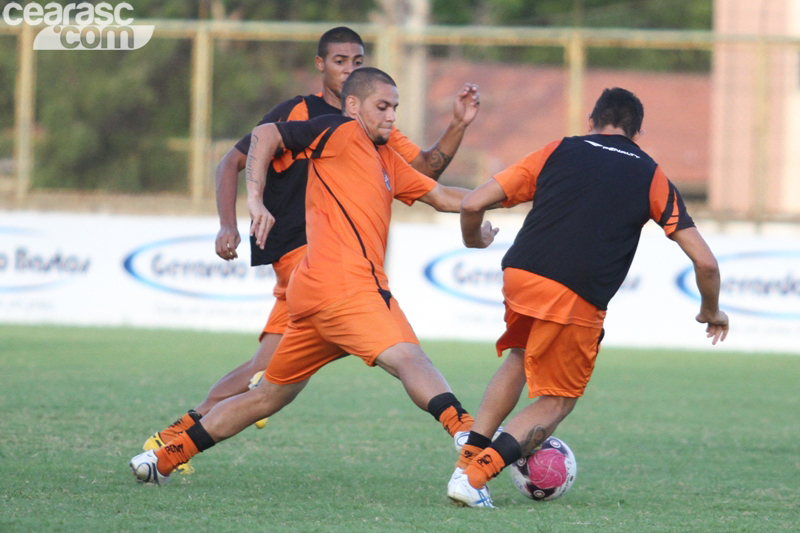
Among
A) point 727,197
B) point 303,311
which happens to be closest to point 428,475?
point 303,311

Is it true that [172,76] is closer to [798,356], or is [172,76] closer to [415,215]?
[415,215]

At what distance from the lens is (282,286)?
581 cm

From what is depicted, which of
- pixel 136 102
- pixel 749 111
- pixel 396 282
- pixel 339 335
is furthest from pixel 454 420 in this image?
pixel 749 111

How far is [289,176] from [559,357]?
1.81 metres

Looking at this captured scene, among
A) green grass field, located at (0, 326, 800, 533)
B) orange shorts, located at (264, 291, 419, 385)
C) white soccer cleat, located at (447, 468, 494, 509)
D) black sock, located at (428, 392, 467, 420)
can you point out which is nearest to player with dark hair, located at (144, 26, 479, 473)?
green grass field, located at (0, 326, 800, 533)

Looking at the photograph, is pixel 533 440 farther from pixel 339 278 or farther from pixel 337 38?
pixel 337 38

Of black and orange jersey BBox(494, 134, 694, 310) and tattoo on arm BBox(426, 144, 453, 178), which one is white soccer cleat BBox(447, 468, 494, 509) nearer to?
black and orange jersey BBox(494, 134, 694, 310)

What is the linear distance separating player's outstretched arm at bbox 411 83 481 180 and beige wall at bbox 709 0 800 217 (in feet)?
35.7

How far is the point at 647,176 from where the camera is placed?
15.7ft

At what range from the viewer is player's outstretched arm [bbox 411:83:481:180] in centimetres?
557

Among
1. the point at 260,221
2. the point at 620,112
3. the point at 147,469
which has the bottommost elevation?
the point at 147,469

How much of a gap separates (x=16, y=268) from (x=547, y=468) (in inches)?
410

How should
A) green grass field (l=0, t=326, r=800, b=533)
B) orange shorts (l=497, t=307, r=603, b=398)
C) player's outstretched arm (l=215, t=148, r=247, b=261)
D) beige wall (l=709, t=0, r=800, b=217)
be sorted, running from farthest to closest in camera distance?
beige wall (l=709, t=0, r=800, b=217), player's outstretched arm (l=215, t=148, r=247, b=261), orange shorts (l=497, t=307, r=603, b=398), green grass field (l=0, t=326, r=800, b=533)

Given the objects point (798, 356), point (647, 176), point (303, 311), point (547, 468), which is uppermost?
point (647, 176)
